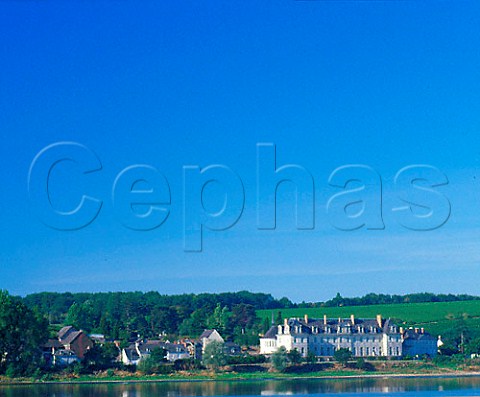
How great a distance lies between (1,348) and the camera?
2355 inches

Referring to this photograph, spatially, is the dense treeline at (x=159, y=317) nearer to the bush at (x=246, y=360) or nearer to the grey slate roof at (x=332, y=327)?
the grey slate roof at (x=332, y=327)

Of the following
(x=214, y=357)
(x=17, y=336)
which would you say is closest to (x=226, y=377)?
(x=214, y=357)

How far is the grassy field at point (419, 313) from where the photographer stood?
98.1m

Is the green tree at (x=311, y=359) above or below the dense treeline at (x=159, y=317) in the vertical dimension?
below

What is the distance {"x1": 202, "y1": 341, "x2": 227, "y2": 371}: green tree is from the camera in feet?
216

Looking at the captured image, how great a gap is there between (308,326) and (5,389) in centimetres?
3391

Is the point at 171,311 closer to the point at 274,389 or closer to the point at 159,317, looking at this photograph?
the point at 159,317

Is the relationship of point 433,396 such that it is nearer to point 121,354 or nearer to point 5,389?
point 5,389

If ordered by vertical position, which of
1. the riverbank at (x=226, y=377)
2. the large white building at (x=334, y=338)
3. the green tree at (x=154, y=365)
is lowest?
the riverbank at (x=226, y=377)

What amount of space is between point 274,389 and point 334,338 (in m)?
28.3


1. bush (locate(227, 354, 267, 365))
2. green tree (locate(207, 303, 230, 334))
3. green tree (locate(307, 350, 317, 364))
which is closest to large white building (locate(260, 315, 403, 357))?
green tree (locate(307, 350, 317, 364))

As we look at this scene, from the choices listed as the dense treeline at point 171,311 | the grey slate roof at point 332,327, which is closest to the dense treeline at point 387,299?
the dense treeline at point 171,311

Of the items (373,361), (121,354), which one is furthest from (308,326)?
(121,354)

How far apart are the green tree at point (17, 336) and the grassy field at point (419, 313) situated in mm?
46292
